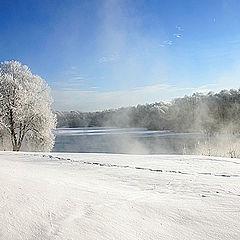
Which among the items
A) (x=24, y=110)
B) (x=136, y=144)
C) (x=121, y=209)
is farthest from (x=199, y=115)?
(x=121, y=209)

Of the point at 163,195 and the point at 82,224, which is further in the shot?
the point at 163,195

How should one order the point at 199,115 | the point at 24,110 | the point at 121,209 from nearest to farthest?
the point at 121,209, the point at 24,110, the point at 199,115

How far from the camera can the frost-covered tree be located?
46.3 ft

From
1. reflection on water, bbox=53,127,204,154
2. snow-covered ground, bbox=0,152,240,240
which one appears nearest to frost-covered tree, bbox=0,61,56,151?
reflection on water, bbox=53,127,204,154

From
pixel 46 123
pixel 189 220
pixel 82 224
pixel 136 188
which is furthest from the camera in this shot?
pixel 46 123

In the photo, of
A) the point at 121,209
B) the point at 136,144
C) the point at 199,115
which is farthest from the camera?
the point at 199,115

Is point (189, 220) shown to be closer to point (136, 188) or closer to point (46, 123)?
point (136, 188)

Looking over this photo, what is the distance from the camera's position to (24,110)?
1459cm

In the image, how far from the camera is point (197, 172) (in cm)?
388

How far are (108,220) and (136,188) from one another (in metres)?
1.04

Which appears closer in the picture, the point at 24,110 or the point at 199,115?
the point at 24,110

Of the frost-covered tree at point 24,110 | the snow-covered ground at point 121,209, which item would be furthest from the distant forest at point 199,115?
the snow-covered ground at point 121,209

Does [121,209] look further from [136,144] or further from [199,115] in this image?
[199,115]

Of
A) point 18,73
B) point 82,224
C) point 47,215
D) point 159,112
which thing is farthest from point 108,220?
point 159,112
